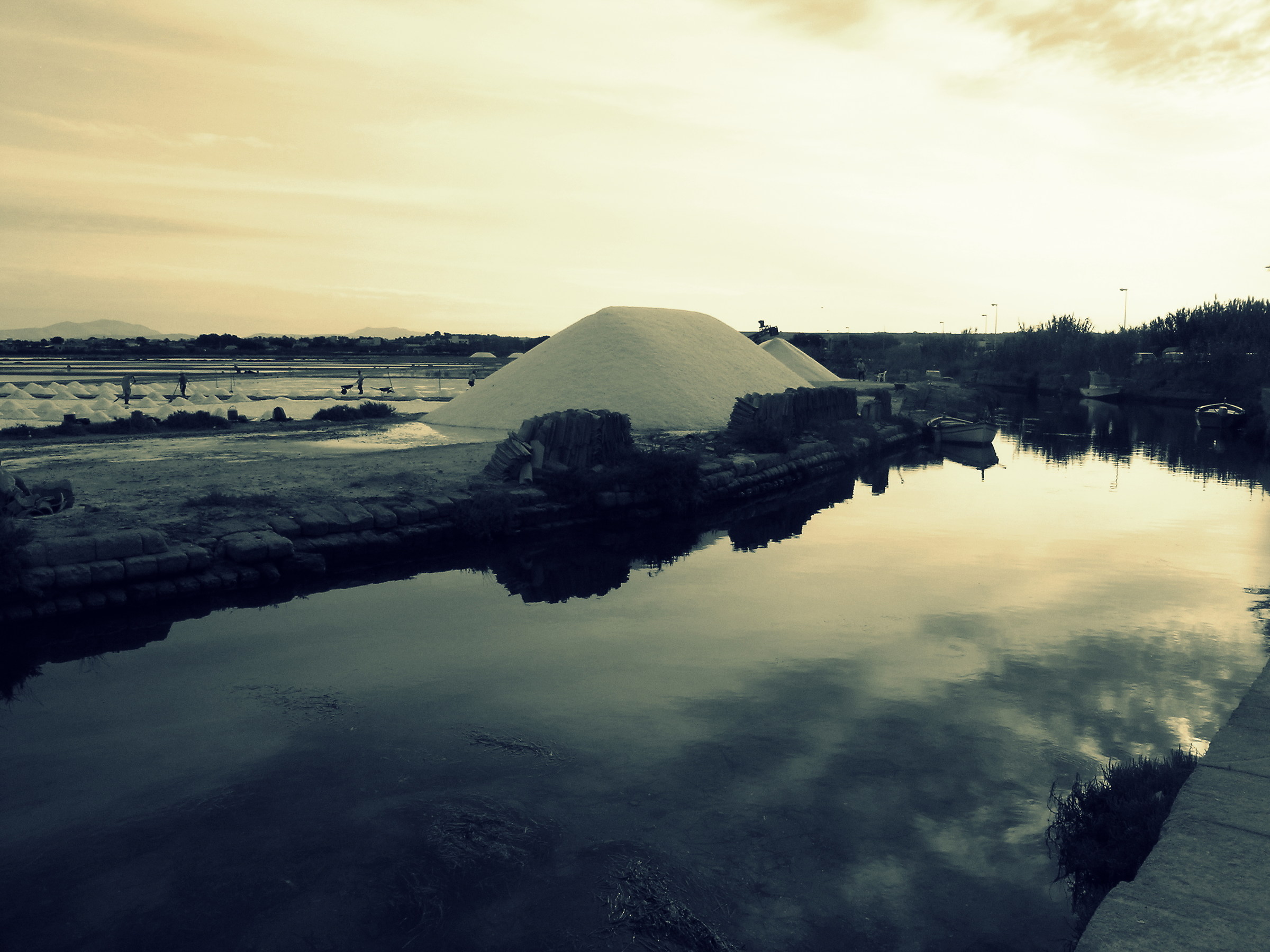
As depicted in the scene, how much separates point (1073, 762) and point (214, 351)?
122m

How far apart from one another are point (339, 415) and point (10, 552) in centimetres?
1864

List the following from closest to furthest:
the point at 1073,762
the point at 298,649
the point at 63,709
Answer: the point at 1073,762 < the point at 63,709 < the point at 298,649

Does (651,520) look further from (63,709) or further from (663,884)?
(663,884)

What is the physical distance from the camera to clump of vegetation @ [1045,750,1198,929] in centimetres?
406

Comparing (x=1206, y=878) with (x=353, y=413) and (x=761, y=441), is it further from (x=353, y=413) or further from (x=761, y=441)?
(x=353, y=413)

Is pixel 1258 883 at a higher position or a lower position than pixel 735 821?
higher

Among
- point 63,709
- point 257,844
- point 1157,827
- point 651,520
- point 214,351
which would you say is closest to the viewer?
point 1157,827

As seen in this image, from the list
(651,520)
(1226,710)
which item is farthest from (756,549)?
(1226,710)

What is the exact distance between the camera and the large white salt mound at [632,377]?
23484 mm

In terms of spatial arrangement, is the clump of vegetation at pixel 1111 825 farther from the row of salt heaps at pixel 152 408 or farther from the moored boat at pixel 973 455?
the row of salt heaps at pixel 152 408

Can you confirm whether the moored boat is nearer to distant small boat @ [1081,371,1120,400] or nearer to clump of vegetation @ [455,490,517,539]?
clump of vegetation @ [455,490,517,539]

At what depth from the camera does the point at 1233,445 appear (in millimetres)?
29125

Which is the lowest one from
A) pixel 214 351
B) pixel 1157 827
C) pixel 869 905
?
pixel 869 905

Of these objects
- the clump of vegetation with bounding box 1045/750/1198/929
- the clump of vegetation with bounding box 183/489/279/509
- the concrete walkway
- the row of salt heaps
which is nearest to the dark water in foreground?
the clump of vegetation with bounding box 1045/750/1198/929
